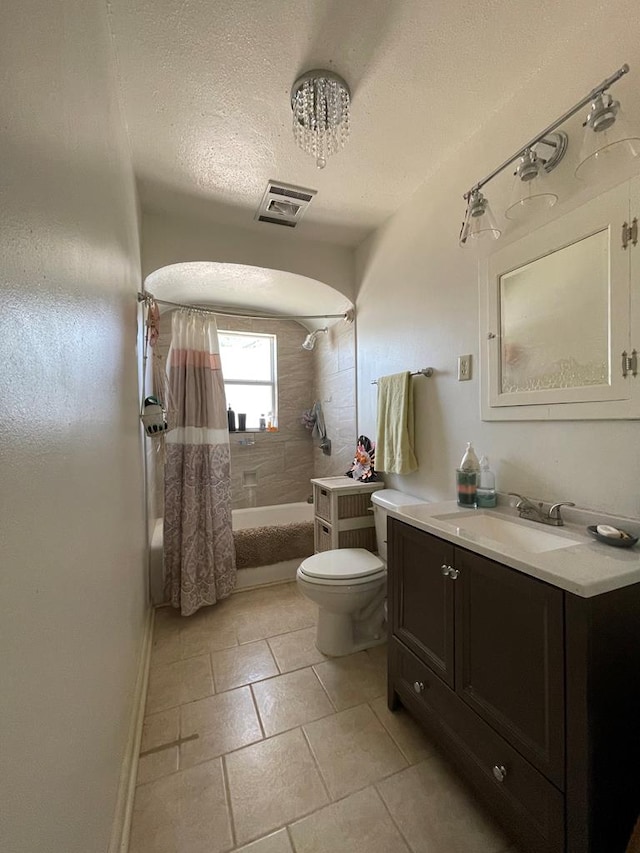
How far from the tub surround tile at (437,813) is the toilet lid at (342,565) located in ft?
2.25

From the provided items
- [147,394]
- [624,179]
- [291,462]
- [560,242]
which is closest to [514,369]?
[560,242]

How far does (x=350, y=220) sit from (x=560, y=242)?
1389 mm

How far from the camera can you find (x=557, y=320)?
4.07 ft

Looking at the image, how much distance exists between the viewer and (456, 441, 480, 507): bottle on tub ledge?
145cm

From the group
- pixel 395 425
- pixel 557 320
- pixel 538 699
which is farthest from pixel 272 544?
pixel 557 320

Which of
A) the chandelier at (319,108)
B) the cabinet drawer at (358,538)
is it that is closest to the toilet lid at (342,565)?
the cabinet drawer at (358,538)

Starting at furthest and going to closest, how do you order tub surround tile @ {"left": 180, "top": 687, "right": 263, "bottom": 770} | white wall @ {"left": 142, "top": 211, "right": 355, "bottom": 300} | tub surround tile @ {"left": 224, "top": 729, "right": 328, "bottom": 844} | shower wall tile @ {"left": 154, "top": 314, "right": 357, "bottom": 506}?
1. shower wall tile @ {"left": 154, "top": 314, "right": 357, "bottom": 506}
2. white wall @ {"left": 142, "top": 211, "right": 355, "bottom": 300}
3. tub surround tile @ {"left": 180, "top": 687, "right": 263, "bottom": 770}
4. tub surround tile @ {"left": 224, "top": 729, "right": 328, "bottom": 844}

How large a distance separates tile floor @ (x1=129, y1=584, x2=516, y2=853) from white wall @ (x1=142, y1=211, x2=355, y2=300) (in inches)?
90.5

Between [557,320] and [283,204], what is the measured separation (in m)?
1.65

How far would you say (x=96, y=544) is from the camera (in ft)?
2.77

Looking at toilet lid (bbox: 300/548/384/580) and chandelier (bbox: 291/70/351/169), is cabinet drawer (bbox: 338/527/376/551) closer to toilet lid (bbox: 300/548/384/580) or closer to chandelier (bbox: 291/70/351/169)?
toilet lid (bbox: 300/548/384/580)

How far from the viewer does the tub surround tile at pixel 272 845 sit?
96 centimetres

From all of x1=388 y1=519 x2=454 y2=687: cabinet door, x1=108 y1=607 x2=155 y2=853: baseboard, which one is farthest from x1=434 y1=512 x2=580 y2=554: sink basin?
x1=108 y1=607 x2=155 y2=853: baseboard

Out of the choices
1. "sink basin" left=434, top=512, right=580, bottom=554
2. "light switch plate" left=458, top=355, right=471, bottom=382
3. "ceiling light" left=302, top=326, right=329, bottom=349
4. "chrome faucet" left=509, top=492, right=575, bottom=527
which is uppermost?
"ceiling light" left=302, top=326, right=329, bottom=349
